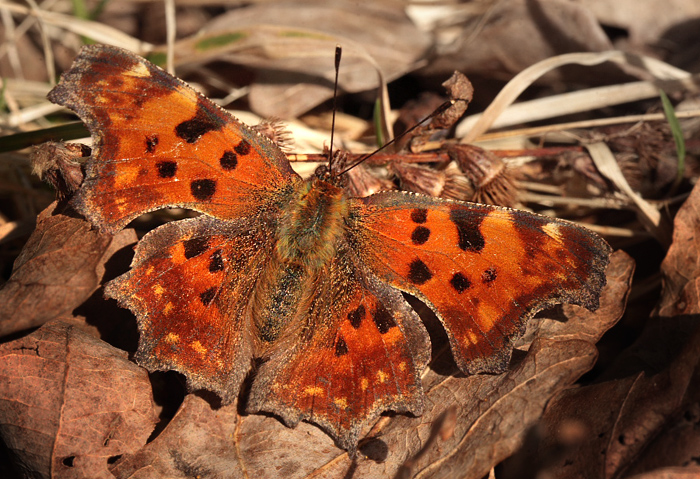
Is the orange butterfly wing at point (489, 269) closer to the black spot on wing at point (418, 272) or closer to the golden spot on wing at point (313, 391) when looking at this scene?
the black spot on wing at point (418, 272)

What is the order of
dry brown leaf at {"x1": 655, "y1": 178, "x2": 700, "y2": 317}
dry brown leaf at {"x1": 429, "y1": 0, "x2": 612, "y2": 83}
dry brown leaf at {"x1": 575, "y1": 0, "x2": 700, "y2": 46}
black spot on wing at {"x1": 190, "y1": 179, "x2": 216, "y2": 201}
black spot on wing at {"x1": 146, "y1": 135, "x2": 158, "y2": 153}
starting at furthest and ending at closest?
dry brown leaf at {"x1": 575, "y1": 0, "x2": 700, "y2": 46}
dry brown leaf at {"x1": 429, "y1": 0, "x2": 612, "y2": 83}
dry brown leaf at {"x1": 655, "y1": 178, "x2": 700, "y2": 317}
black spot on wing at {"x1": 190, "y1": 179, "x2": 216, "y2": 201}
black spot on wing at {"x1": 146, "y1": 135, "x2": 158, "y2": 153}

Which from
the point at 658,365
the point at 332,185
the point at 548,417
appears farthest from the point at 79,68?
the point at 658,365

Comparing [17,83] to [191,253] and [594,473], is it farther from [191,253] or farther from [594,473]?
[594,473]

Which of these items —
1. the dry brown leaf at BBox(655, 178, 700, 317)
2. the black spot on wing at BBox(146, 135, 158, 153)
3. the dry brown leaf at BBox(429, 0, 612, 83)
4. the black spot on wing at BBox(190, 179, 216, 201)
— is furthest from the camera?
the dry brown leaf at BBox(429, 0, 612, 83)

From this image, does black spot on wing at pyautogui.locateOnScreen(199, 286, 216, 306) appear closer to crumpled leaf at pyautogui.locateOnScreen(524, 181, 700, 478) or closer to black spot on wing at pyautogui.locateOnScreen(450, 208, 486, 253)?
black spot on wing at pyautogui.locateOnScreen(450, 208, 486, 253)

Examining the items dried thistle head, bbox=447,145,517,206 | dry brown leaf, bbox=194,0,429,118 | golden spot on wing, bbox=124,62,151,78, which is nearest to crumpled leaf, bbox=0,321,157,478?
golden spot on wing, bbox=124,62,151,78

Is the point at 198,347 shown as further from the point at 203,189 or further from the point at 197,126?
the point at 197,126
